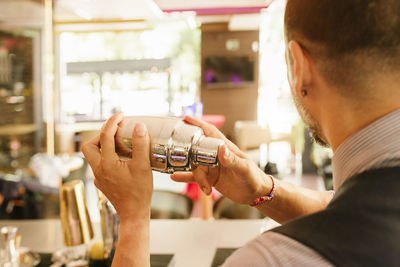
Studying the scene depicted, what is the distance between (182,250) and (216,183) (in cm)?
35

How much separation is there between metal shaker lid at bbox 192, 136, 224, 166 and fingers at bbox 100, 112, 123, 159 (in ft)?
0.51

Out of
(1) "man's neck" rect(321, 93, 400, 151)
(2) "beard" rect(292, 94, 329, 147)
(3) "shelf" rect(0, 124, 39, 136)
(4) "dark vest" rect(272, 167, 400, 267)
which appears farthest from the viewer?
(3) "shelf" rect(0, 124, 39, 136)

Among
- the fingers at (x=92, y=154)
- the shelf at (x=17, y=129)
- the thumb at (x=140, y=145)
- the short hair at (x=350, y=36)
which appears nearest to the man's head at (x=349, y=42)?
the short hair at (x=350, y=36)

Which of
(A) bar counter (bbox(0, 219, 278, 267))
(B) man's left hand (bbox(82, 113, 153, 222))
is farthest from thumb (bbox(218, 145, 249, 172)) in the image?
(A) bar counter (bbox(0, 219, 278, 267))

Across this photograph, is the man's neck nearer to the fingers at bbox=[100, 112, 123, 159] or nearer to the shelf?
the fingers at bbox=[100, 112, 123, 159]

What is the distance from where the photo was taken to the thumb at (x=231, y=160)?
813 mm

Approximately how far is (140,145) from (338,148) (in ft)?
1.13

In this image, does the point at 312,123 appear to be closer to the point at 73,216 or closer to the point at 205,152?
the point at 205,152

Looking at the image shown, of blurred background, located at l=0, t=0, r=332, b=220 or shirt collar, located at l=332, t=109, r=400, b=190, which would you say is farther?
blurred background, located at l=0, t=0, r=332, b=220

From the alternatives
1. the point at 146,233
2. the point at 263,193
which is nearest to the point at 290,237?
the point at 146,233

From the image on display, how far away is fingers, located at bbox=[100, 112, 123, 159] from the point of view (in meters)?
0.76

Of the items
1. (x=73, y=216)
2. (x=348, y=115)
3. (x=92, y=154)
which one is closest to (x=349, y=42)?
(x=348, y=115)

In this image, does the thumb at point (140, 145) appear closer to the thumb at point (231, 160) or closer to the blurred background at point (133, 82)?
the thumb at point (231, 160)

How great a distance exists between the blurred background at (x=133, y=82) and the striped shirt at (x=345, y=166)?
7.60 ft
